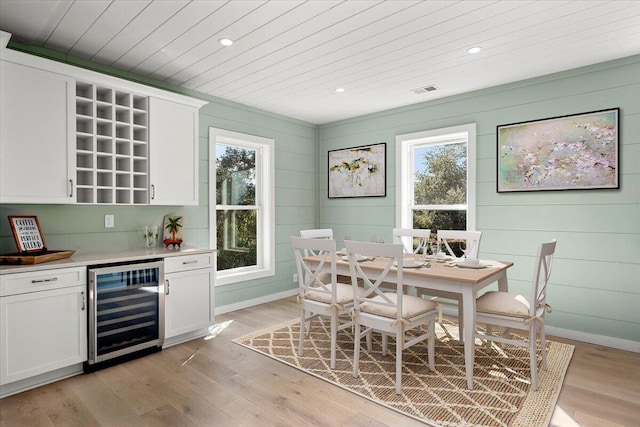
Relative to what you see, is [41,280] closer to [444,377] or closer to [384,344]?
[384,344]

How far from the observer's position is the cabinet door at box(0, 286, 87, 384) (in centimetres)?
246

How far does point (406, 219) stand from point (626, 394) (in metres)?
2.75

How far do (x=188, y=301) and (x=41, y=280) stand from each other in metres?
1.20

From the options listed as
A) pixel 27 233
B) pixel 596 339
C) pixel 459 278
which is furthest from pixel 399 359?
pixel 27 233

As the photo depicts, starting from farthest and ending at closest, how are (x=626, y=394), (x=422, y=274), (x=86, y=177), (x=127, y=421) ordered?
(x=86, y=177)
(x=422, y=274)
(x=626, y=394)
(x=127, y=421)

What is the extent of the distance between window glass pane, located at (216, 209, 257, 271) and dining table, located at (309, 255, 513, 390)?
1.85 metres

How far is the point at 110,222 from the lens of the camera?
11.4ft

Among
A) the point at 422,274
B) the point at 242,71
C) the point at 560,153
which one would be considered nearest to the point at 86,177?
the point at 242,71

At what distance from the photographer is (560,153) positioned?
356 cm

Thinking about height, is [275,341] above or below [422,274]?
below

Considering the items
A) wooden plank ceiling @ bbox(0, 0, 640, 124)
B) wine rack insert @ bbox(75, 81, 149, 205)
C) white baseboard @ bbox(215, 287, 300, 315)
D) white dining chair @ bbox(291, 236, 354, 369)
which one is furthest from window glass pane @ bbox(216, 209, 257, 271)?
white dining chair @ bbox(291, 236, 354, 369)

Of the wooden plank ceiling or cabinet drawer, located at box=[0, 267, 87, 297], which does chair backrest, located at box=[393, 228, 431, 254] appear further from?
cabinet drawer, located at box=[0, 267, 87, 297]

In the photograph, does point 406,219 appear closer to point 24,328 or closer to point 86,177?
point 86,177

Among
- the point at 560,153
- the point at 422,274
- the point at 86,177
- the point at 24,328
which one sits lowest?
the point at 24,328
